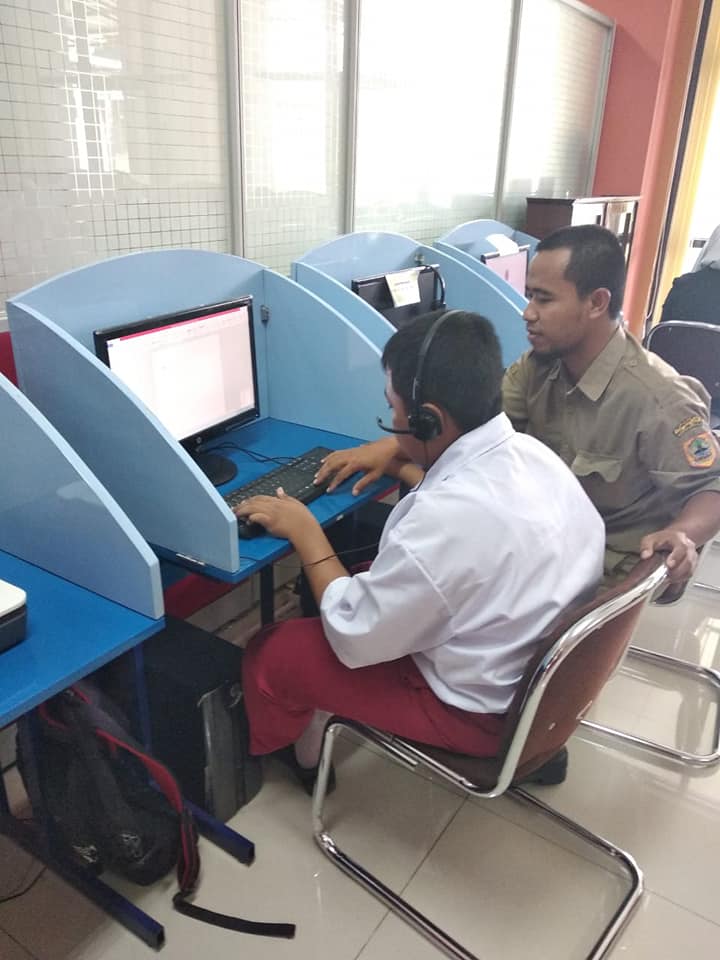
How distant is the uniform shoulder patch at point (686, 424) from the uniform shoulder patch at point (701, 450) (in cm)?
2

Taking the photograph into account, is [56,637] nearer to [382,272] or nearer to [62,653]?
[62,653]

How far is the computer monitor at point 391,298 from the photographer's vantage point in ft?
7.23

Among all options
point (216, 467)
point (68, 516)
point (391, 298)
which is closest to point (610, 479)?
point (216, 467)

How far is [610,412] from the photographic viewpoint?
163 cm

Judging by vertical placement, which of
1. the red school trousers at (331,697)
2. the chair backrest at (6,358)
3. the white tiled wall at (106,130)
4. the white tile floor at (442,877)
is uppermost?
the white tiled wall at (106,130)

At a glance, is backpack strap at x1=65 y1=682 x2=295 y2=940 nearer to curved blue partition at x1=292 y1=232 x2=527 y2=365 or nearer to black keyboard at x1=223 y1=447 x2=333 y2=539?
black keyboard at x1=223 y1=447 x2=333 y2=539

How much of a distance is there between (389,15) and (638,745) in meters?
2.49

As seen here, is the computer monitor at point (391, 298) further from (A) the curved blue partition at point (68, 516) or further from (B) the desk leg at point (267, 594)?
(A) the curved blue partition at point (68, 516)

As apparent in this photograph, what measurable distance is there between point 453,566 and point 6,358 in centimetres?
102

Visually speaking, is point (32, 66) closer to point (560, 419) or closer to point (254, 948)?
point (560, 419)

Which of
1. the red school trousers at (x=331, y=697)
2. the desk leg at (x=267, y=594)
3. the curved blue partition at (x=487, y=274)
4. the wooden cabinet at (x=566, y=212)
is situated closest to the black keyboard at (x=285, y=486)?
the red school trousers at (x=331, y=697)

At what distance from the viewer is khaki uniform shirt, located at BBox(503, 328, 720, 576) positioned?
1.53 meters

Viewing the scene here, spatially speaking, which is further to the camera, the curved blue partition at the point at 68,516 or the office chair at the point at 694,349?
the office chair at the point at 694,349

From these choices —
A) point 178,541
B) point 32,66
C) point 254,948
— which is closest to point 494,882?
point 254,948
